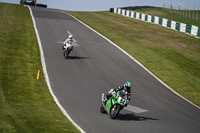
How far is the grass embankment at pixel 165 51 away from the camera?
77.3 feet

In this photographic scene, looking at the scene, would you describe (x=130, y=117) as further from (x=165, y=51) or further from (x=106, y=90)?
(x=165, y=51)

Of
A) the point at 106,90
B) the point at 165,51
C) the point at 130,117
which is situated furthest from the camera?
the point at 165,51

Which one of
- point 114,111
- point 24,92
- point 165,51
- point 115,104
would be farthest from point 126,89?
point 165,51

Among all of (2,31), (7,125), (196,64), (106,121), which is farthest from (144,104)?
(2,31)

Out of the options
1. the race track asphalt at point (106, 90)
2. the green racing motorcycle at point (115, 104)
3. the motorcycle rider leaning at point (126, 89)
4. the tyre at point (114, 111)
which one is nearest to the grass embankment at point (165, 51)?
the race track asphalt at point (106, 90)

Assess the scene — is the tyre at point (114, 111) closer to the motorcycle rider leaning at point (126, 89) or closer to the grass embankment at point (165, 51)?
the motorcycle rider leaning at point (126, 89)

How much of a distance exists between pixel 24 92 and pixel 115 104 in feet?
19.2

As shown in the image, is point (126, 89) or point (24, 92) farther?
point (24, 92)

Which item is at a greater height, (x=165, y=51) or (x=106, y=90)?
(x=106, y=90)

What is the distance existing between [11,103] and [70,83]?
5.61 m

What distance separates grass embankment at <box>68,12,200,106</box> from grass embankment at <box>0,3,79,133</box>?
31.2ft

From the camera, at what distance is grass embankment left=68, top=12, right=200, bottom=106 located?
23547 millimetres

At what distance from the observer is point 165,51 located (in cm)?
3269

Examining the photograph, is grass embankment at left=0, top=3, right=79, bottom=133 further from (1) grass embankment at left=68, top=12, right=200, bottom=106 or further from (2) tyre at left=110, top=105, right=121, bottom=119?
(1) grass embankment at left=68, top=12, right=200, bottom=106
